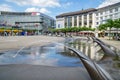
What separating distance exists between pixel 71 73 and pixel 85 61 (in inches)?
28.3

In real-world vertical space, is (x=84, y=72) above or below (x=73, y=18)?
below

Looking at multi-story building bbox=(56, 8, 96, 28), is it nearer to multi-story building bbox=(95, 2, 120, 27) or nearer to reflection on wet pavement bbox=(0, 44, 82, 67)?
multi-story building bbox=(95, 2, 120, 27)

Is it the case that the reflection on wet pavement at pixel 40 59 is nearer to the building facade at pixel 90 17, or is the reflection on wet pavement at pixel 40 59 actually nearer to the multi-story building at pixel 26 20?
the building facade at pixel 90 17

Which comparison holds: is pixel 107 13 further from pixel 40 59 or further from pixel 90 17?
pixel 40 59

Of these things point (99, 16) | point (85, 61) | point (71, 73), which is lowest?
point (71, 73)

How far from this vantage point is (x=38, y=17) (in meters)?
160

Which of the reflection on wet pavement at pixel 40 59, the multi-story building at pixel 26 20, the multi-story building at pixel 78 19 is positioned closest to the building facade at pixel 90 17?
the multi-story building at pixel 78 19

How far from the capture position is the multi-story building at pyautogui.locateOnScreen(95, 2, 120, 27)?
84994mm

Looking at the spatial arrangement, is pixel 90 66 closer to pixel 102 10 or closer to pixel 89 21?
pixel 102 10

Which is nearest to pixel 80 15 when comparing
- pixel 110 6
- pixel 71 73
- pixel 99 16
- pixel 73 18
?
pixel 73 18

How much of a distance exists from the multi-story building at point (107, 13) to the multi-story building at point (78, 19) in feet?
30.5

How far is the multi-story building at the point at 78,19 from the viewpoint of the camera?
116m

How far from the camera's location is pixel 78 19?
133375 mm

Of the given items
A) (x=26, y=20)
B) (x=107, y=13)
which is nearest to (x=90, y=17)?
(x=107, y=13)
